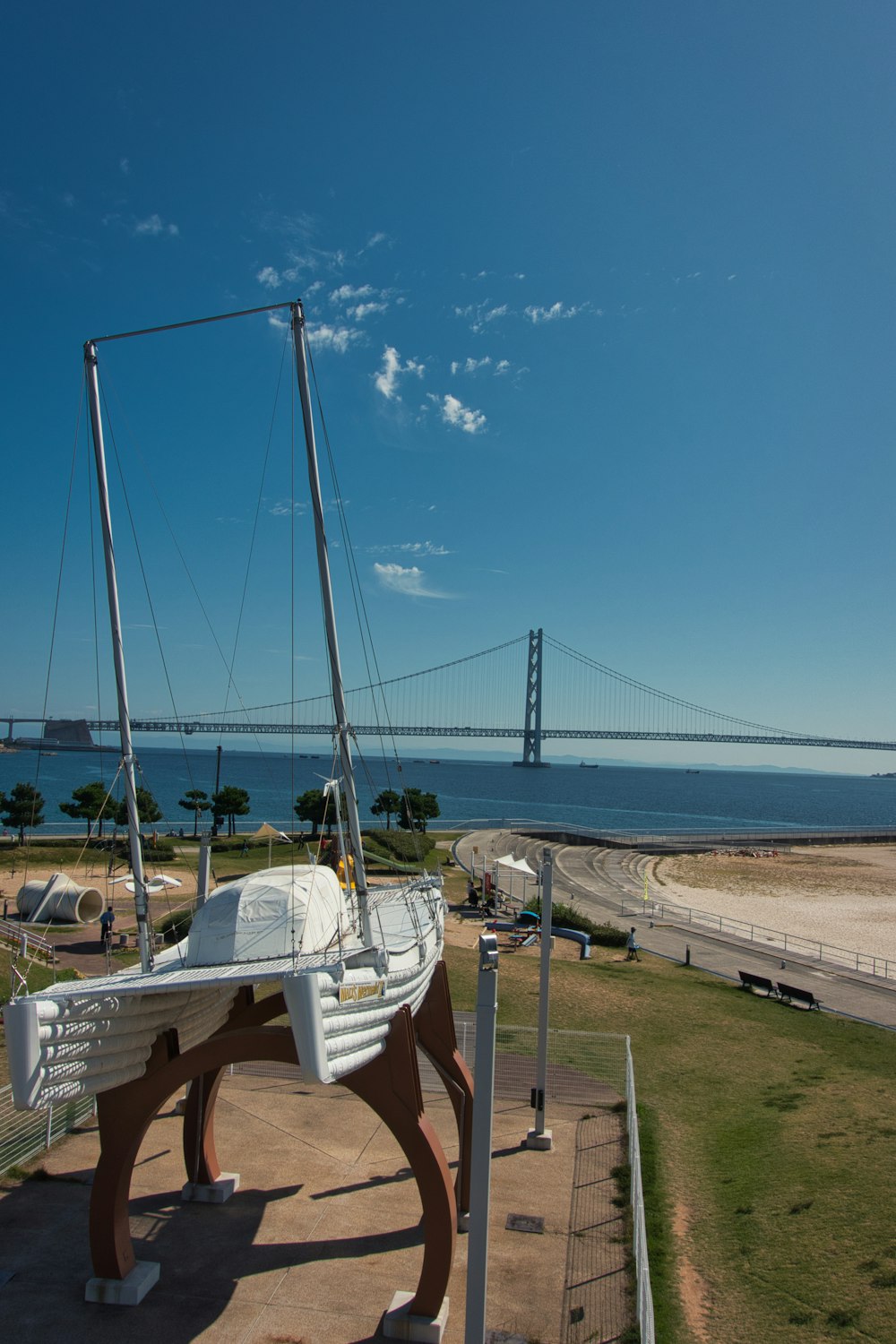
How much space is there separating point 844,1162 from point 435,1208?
7675mm

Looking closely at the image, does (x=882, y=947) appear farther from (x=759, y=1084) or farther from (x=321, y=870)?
(x=321, y=870)

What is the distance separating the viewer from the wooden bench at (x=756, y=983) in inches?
961

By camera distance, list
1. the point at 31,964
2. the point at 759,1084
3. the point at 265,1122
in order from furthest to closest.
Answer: the point at 31,964
the point at 759,1084
the point at 265,1122

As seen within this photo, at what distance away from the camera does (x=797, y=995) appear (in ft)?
77.0

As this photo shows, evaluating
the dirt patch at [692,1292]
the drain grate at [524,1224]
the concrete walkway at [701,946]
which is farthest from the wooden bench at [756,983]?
the drain grate at [524,1224]

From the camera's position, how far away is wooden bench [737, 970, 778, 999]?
24.4 meters

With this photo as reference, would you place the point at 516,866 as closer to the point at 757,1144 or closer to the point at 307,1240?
the point at 757,1144

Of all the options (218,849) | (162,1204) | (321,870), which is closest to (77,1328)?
(162,1204)

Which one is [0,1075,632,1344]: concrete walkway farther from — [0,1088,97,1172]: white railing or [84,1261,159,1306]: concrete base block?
[0,1088,97,1172]: white railing

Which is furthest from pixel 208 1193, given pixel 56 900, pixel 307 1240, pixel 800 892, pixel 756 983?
pixel 800 892

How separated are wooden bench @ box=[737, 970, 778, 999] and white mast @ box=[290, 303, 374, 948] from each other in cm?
1680

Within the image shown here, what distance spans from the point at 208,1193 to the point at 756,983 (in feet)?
57.8

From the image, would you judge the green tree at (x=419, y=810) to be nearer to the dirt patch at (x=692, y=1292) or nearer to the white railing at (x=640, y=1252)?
the white railing at (x=640, y=1252)

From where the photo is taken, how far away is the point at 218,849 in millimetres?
48188
